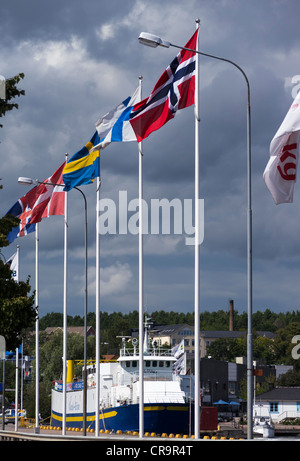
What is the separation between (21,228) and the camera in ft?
142

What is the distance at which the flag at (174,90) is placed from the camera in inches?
1058

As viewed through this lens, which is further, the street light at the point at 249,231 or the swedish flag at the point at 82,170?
the swedish flag at the point at 82,170

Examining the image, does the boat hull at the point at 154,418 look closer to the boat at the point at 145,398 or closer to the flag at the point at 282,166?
the boat at the point at 145,398

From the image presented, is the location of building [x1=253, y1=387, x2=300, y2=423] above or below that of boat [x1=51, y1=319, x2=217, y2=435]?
below

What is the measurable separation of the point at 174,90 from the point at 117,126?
5.46m

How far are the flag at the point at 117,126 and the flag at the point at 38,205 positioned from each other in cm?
888

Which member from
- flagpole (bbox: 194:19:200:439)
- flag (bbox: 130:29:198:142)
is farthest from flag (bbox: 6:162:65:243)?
flagpole (bbox: 194:19:200:439)

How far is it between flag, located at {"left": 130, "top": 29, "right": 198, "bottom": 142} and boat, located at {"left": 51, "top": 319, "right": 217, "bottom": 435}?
22.8m

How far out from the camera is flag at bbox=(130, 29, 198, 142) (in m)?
26.9

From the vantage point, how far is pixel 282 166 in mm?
22234

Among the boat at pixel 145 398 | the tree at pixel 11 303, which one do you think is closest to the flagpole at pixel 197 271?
the tree at pixel 11 303

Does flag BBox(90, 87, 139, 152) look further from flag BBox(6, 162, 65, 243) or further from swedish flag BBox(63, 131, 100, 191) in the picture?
flag BBox(6, 162, 65, 243)
